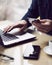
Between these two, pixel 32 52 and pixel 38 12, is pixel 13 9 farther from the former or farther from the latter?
pixel 32 52

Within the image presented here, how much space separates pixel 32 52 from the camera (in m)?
1.03

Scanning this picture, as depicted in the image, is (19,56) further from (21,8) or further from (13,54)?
(21,8)

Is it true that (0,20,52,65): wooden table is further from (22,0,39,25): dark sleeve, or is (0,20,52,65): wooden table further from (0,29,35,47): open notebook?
(22,0,39,25): dark sleeve

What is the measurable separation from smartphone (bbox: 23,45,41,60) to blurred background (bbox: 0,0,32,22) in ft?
5.45

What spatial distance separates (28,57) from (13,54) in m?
0.12

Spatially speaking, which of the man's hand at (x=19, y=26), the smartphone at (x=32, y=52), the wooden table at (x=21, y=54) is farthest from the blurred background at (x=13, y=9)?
the smartphone at (x=32, y=52)

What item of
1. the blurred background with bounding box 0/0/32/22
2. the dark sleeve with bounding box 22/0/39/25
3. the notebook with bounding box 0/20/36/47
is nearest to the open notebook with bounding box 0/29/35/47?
the notebook with bounding box 0/20/36/47

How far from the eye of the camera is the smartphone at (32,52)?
98cm

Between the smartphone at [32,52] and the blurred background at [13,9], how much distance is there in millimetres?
1661

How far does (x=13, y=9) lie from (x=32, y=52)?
1853 millimetres

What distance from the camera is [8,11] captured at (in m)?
2.81

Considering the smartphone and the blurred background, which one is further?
the blurred background

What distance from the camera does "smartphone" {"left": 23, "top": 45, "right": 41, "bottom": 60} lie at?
980mm

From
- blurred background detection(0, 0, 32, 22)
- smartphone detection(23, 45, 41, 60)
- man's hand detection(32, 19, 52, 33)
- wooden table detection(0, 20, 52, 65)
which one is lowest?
blurred background detection(0, 0, 32, 22)
